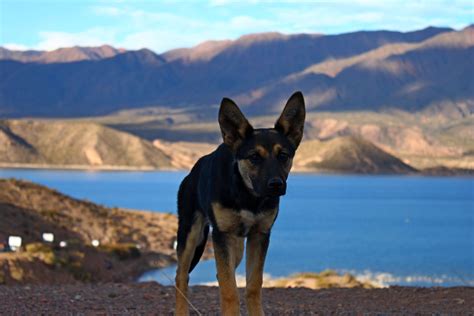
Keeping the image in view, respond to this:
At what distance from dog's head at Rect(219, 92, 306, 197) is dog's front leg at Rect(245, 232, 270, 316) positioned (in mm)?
590

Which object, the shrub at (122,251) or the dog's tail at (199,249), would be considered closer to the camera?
the dog's tail at (199,249)

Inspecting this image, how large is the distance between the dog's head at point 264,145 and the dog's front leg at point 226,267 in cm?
54

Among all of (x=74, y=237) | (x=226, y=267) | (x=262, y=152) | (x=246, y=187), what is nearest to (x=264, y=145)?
(x=262, y=152)

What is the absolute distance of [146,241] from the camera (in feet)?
222

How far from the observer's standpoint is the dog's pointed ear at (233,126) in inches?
302

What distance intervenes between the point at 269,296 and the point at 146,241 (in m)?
54.4

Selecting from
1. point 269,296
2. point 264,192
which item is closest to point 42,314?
point 264,192

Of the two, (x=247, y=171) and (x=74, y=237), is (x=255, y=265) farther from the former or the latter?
(x=74, y=237)

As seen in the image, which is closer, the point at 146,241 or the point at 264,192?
the point at 264,192

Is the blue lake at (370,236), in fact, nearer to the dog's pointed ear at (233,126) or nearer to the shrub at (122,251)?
the shrub at (122,251)

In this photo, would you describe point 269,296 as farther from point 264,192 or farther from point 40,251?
point 40,251

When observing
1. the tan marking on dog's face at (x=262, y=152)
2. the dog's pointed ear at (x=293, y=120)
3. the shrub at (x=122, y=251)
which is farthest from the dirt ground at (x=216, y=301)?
the shrub at (x=122, y=251)

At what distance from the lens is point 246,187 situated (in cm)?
756

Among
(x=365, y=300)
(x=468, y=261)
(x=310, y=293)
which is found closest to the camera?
(x=365, y=300)
